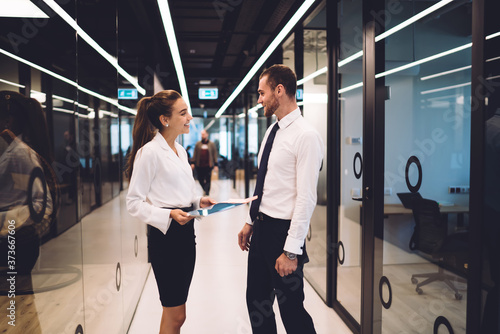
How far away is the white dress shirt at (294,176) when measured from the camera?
6.39 ft

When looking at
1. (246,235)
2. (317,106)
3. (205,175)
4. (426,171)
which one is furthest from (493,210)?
(205,175)

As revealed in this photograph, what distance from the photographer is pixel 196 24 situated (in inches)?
253

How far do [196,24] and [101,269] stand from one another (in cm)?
493

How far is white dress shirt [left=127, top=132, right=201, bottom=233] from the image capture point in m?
1.98

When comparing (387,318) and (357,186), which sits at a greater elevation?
(357,186)

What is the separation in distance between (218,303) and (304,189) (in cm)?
218

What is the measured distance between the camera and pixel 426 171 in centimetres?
222

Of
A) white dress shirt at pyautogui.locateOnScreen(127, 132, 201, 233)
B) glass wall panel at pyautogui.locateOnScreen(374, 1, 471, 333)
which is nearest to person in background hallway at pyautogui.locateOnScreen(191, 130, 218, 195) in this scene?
glass wall panel at pyautogui.locateOnScreen(374, 1, 471, 333)

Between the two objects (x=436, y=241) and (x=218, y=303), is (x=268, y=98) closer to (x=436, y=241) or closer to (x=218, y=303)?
(x=436, y=241)

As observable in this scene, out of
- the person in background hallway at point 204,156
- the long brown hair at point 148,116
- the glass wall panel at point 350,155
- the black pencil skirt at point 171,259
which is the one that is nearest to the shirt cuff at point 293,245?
the black pencil skirt at point 171,259

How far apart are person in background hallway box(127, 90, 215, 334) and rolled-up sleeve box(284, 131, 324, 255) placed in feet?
Answer: 1.85

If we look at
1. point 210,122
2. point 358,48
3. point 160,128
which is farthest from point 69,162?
point 210,122

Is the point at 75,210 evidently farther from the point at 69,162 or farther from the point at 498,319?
the point at 498,319

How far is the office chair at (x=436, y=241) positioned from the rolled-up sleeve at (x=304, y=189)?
745mm
